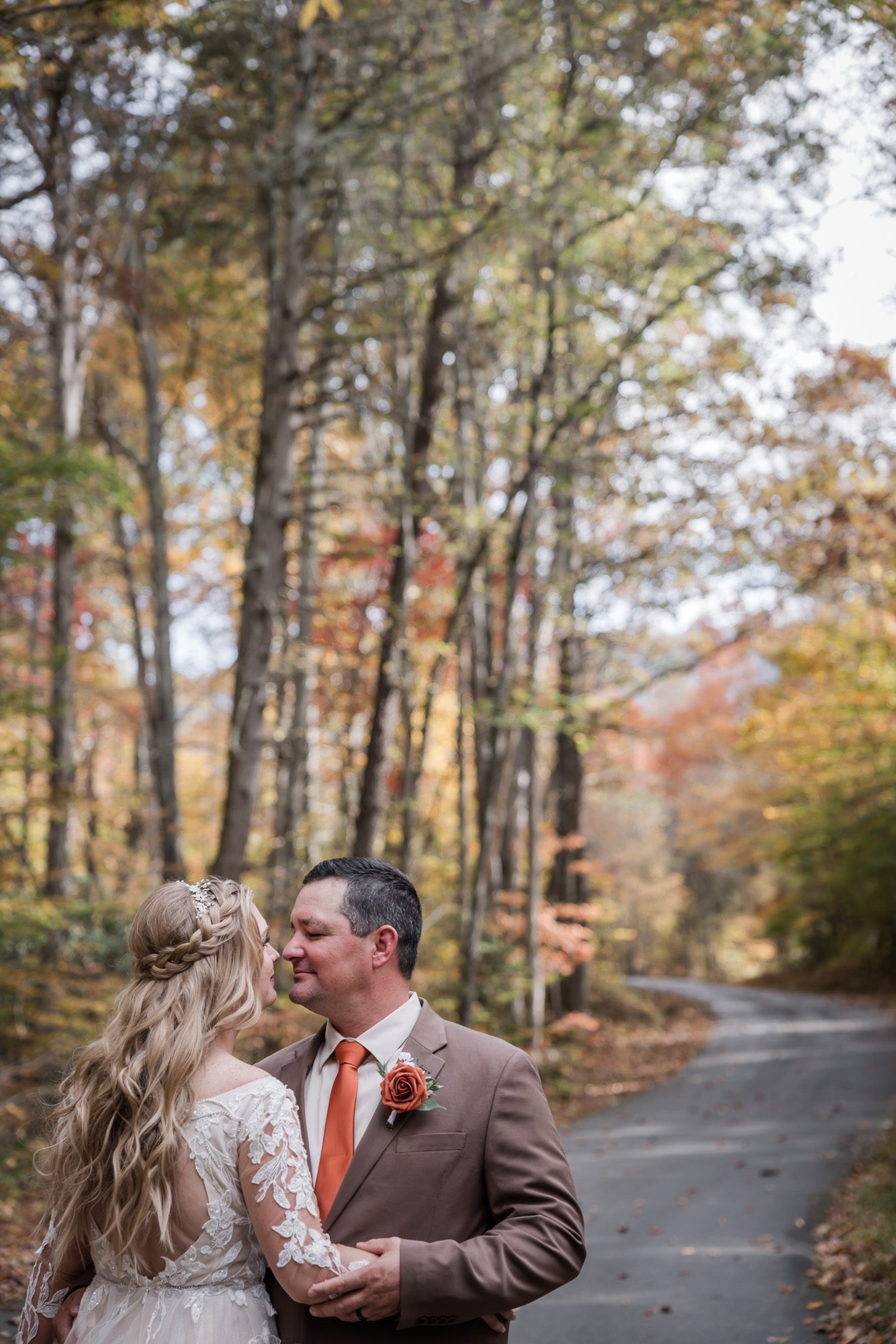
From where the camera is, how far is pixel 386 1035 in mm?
2564

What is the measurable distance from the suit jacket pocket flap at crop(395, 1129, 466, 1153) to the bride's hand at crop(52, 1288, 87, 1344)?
0.86m

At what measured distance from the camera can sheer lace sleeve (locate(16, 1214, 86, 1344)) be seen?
247 centimetres

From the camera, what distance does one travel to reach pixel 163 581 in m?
13.0

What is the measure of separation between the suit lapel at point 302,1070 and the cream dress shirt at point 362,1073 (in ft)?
0.03

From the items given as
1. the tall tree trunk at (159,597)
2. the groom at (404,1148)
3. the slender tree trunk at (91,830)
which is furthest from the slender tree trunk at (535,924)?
the groom at (404,1148)

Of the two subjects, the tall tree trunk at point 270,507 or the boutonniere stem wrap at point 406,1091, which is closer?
the boutonniere stem wrap at point 406,1091

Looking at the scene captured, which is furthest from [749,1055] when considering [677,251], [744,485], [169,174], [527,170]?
[169,174]

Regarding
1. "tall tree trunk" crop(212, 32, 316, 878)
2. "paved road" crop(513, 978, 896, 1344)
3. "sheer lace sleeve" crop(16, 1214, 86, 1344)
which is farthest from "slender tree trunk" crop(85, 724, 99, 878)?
"sheer lace sleeve" crop(16, 1214, 86, 1344)

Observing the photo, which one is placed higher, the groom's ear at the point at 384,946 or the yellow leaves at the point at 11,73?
the yellow leaves at the point at 11,73

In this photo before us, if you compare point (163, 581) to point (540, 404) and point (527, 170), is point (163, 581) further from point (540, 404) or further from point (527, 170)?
point (527, 170)

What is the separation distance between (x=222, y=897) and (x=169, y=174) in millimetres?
11755

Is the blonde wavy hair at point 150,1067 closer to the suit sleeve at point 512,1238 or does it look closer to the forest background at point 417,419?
the suit sleeve at point 512,1238

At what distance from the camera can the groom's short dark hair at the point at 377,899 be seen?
2.58 m

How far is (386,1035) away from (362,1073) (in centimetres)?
10
